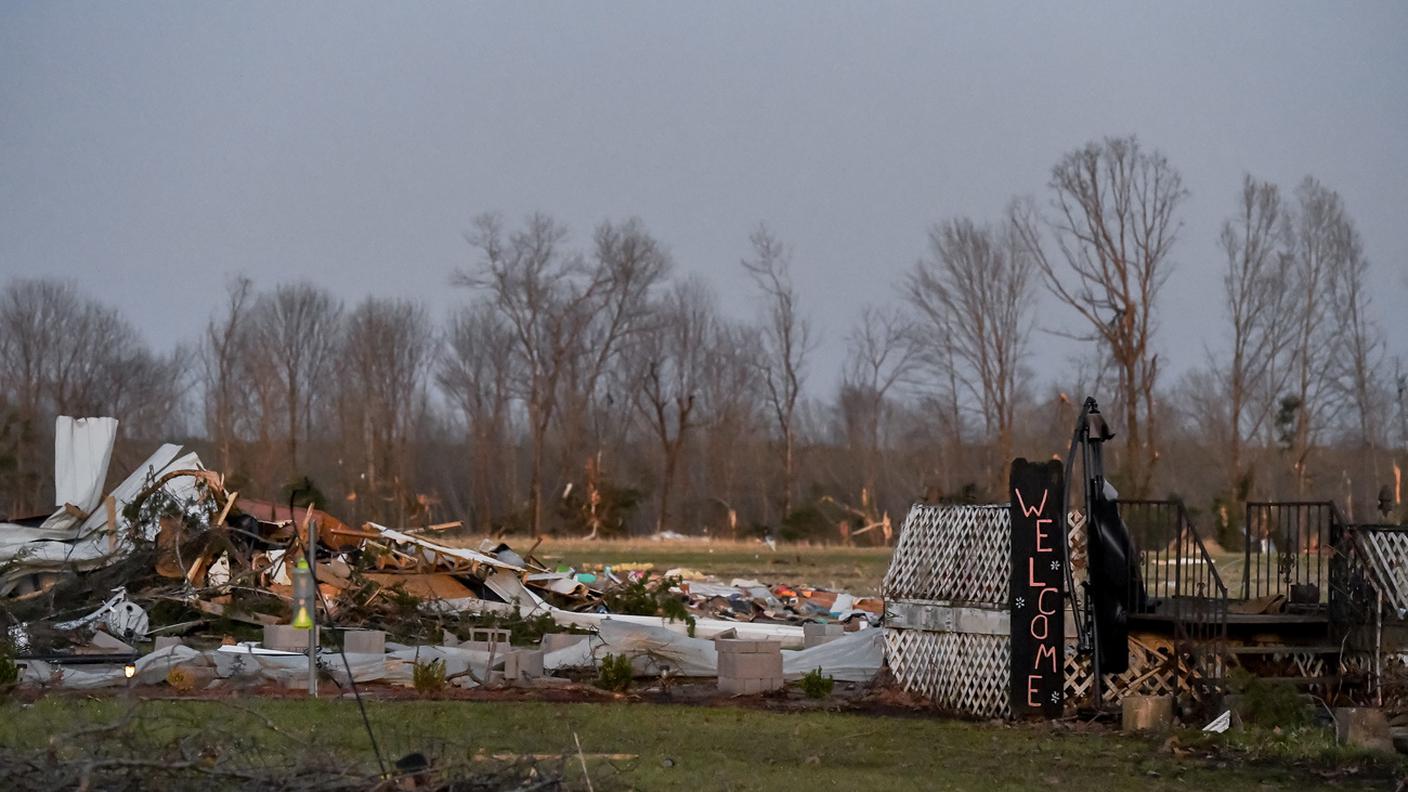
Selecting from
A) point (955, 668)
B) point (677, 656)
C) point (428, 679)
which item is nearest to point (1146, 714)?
point (955, 668)

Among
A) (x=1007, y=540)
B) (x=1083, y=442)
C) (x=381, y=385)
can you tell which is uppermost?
(x=381, y=385)

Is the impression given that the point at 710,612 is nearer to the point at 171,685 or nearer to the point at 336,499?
the point at 171,685

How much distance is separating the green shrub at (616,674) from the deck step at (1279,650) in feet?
18.1

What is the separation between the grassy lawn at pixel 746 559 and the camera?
38.5m

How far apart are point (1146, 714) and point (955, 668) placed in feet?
6.79

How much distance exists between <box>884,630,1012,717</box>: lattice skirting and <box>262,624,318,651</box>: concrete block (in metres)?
6.17

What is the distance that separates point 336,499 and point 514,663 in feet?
209

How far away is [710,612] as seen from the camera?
2489 cm

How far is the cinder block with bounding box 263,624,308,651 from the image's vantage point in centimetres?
1684

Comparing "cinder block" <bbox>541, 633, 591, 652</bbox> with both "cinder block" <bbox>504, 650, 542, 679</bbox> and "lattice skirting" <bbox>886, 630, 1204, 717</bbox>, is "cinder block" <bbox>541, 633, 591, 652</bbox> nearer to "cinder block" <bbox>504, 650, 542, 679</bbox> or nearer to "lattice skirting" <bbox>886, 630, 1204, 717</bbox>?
"cinder block" <bbox>504, 650, 542, 679</bbox>

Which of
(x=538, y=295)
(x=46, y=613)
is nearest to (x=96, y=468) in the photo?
(x=46, y=613)

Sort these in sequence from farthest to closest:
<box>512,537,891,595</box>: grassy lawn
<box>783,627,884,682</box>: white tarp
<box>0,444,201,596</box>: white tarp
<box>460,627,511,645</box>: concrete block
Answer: <box>512,537,891,595</box>: grassy lawn → <box>0,444,201,596</box>: white tarp → <box>460,627,511,645</box>: concrete block → <box>783,627,884,682</box>: white tarp

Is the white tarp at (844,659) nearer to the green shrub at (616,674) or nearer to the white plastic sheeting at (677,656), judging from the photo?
the white plastic sheeting at (677,656)

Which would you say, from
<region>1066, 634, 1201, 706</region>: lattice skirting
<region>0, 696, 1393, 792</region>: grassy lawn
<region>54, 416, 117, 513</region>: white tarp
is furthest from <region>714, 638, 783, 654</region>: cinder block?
<region>54, 416, 117, 513</region>: white tarp
